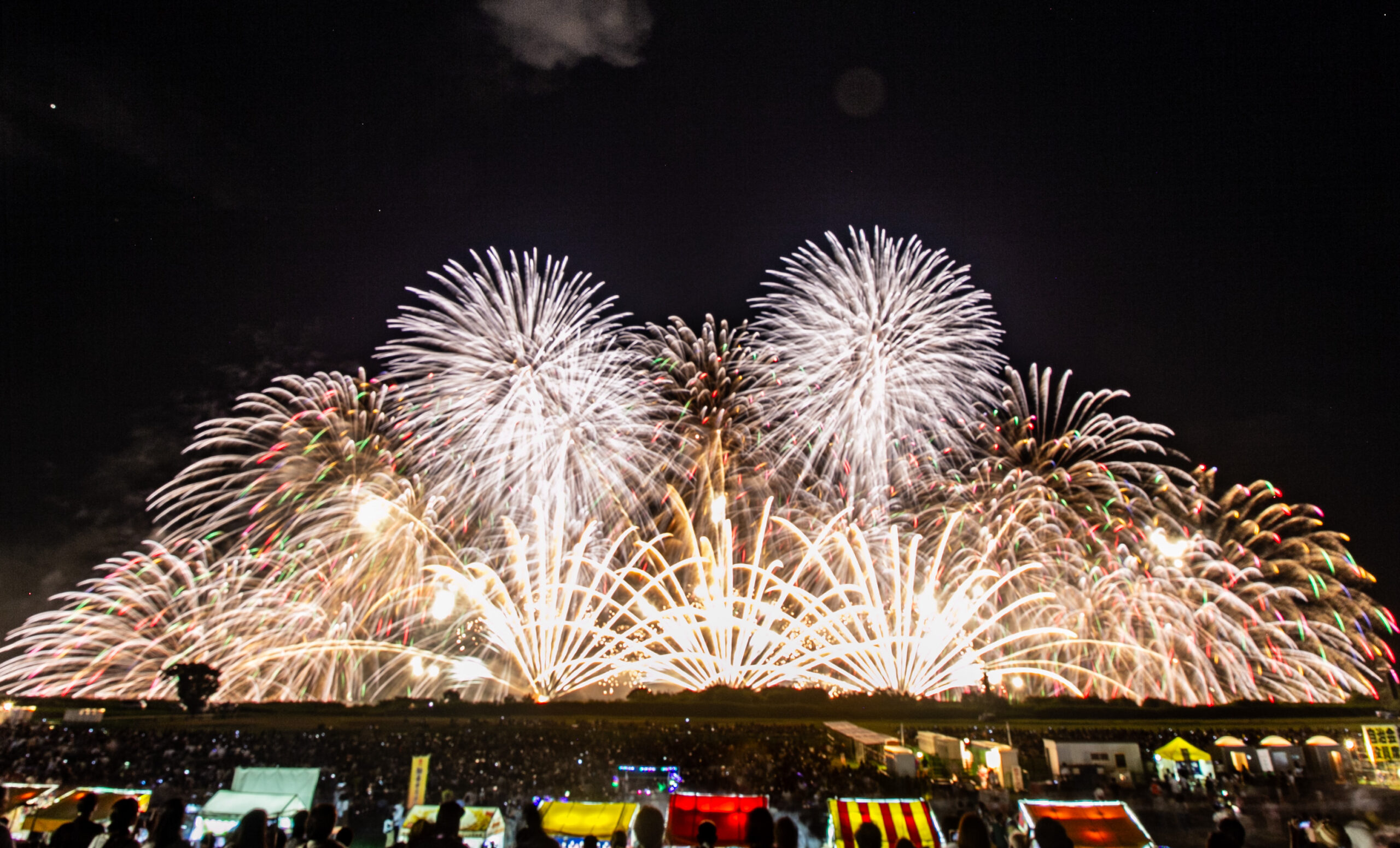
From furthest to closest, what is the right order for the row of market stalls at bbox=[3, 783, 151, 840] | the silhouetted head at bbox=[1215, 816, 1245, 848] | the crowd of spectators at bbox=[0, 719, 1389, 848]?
the crowd of spectators at bbox=[0, 719, 1389, 848] → the row of market stalls at bbox=[3, 783, 151, 840] → the silhouetted head at bbox=[1215, 816, 1245, 848]

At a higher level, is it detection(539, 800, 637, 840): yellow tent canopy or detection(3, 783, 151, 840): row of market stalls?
detection(3, 783, 151, 840): row of market stalls

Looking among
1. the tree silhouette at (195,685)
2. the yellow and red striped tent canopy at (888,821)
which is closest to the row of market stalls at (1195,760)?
the yellow and red striped tent canopy at (888,821)

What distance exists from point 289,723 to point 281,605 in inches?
165

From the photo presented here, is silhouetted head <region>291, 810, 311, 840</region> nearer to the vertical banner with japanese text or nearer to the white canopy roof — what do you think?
the white canopy roof

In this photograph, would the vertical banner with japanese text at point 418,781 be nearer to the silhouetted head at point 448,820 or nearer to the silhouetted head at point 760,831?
the silhouetted head at point 448,820

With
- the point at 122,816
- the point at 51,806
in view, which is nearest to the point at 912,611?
the point at 51,806

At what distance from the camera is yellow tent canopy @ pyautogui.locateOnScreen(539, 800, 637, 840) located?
1270 centimetres

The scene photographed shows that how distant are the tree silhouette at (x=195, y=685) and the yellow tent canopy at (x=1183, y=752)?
1271 inches

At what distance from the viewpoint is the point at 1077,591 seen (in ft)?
98.5

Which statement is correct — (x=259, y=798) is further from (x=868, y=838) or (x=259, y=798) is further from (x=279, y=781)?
(x=868, y=838)

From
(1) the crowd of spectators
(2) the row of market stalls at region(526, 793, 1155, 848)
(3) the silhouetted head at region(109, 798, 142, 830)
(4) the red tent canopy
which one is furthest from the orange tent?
(3) the silhouetted head at region(109, 798, 142, 830)

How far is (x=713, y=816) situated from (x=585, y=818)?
8.21ft

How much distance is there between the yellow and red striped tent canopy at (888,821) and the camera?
11.6 meters

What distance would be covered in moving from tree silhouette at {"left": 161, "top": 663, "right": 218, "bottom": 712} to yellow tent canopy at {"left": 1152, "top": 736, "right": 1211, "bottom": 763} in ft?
106
